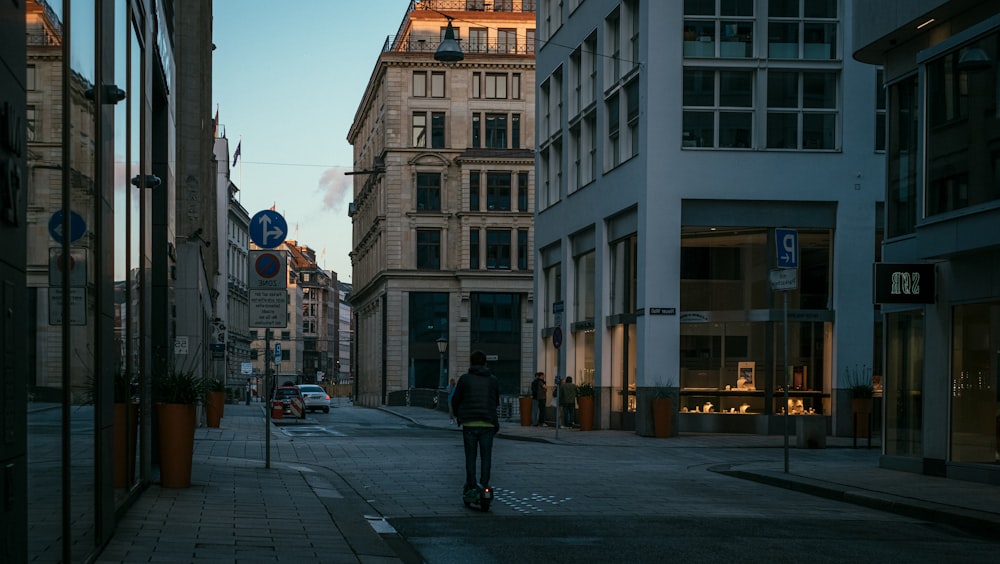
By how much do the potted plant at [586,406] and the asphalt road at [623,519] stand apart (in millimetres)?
13816

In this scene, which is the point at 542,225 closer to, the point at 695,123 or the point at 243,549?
the point at 695,123

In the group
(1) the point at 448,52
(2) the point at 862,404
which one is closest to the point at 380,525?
(2) the point at 862,404

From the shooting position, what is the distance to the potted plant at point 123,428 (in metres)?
11.3

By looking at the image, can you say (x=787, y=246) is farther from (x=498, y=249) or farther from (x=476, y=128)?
(x=476, y=128)

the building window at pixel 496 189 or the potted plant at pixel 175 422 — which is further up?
the building window at pixel 496 189

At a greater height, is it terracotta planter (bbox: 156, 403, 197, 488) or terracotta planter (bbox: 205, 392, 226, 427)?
terracotta planter (bbox: 156, 403, 197, 488)

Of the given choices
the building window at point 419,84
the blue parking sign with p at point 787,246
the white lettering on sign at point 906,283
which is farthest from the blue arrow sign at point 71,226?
the building window at point 419,84

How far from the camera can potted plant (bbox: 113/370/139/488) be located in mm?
11320

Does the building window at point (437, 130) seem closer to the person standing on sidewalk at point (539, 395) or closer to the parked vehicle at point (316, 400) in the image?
the parked vehicle at point (316, 400)

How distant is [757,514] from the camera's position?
45.2 feet

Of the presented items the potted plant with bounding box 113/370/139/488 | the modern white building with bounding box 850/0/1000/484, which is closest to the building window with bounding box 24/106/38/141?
the potted plant with bounding box 113/370/139/488

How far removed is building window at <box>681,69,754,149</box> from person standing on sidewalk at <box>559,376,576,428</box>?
8.07 meters

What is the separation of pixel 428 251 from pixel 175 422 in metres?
69.0

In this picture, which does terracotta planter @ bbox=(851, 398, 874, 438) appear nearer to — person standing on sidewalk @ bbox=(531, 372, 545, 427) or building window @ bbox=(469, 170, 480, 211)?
person standing on sidewalk @ bbox=(531, 372, 545, 427)
